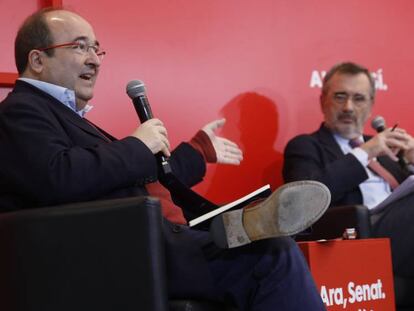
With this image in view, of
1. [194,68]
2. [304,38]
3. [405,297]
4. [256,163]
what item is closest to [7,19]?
[194,68]

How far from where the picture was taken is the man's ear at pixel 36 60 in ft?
6.05

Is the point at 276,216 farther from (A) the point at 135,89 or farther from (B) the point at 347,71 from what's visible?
(B) the point at 347,71

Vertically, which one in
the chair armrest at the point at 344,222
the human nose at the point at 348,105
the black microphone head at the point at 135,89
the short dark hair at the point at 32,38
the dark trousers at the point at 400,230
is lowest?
the dark trousers at the point at 400,230

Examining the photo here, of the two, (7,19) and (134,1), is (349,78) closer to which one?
(134,1)

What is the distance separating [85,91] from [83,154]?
0.40 metres

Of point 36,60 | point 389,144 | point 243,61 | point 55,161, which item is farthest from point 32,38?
point 389,144

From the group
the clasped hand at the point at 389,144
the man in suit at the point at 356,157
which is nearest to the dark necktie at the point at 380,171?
the man in suit at the point at 356,157

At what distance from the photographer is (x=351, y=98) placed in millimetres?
2859

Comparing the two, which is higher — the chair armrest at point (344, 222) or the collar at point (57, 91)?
the collar at point (57, 91)

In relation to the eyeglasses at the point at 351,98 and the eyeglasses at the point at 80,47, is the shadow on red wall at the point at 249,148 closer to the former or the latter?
the eyeglasses at the point at 351,98

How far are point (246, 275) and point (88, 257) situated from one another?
0.34m

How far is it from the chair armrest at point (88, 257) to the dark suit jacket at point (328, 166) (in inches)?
49.9

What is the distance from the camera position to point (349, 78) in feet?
9.44

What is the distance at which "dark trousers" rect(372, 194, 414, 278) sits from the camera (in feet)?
7.61
